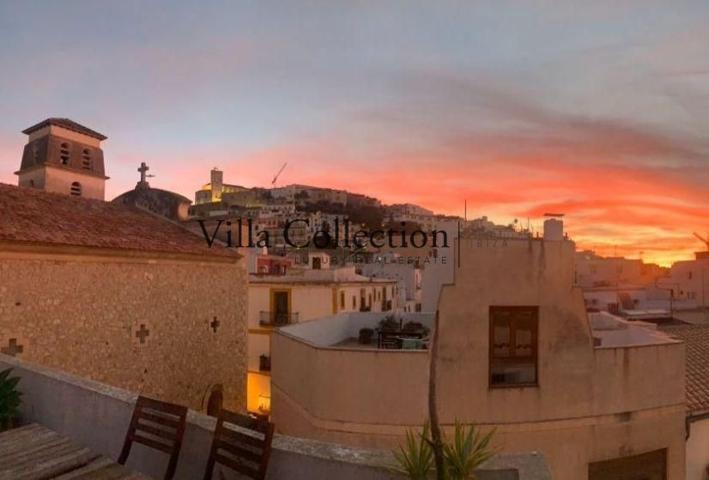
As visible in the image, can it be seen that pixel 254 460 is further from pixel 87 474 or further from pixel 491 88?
pixel 491 88

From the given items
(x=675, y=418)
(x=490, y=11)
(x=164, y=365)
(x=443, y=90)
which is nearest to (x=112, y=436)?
(x=164, y=365)

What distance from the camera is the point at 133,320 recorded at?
41.2 feet

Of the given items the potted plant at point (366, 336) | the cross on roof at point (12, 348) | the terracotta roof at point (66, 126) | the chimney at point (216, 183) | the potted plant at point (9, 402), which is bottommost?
the potted plant at point (366, 336)

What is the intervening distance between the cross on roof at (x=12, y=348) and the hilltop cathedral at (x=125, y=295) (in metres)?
0.02

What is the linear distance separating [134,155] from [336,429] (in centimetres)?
2260

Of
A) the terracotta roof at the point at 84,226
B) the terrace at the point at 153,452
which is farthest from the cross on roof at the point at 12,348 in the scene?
the terrace at the point at 153,452

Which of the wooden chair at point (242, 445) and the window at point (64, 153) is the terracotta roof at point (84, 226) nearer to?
the window at point (64, 153)

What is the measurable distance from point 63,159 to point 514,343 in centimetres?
1876

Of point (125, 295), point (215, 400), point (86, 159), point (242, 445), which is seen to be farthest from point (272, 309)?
point (242, 445)

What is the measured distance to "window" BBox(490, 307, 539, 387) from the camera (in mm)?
9625

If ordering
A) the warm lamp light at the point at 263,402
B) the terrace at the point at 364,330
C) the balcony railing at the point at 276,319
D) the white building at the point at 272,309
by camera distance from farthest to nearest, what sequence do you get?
the balcony railing at the point at 276,319 → the white building at the point at 272,309 → the warm lamp light at the point at 263,402 → the terrace at the point at 364,330

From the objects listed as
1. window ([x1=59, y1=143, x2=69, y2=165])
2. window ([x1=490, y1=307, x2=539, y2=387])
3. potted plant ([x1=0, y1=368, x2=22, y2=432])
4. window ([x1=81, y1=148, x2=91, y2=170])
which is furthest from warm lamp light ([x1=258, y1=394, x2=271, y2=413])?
potted plant ([x1=0, y1=368, x2=22, y2=432])

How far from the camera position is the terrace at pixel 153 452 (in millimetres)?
3136

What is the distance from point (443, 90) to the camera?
2022cm
